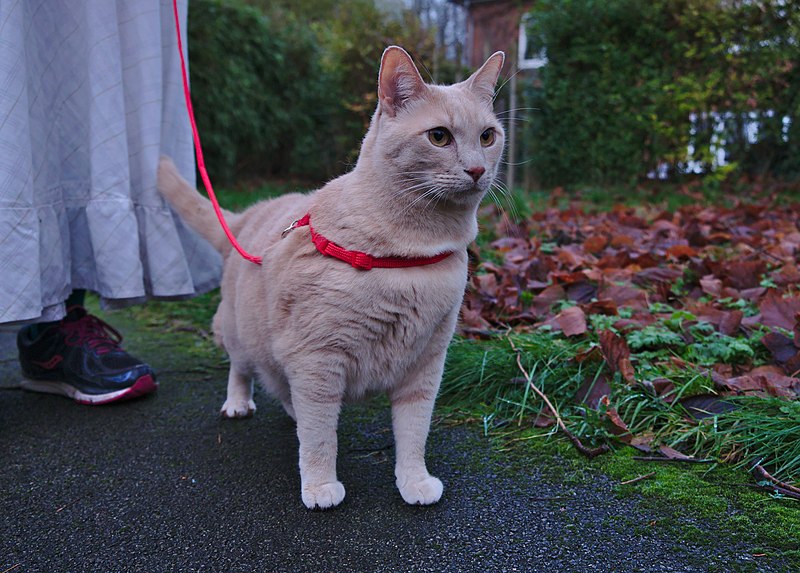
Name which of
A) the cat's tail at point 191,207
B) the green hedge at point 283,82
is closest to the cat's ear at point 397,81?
the cat's tail at point 191,207

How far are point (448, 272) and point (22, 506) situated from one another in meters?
1.21

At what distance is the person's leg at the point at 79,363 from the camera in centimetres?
218

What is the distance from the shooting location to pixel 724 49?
6.48 metres

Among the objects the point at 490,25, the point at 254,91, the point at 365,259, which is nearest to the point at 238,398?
the point at 365,259

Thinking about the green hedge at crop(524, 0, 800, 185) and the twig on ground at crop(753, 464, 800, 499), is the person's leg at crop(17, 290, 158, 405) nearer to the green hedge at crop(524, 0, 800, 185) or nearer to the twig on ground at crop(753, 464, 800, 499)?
the twig on ground at crop(753, 464, 800, 499)

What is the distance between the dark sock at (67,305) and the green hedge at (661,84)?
5972 millimetres

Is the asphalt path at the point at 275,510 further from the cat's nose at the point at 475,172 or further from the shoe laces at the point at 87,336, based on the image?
the cat's nose at the point at 475,172

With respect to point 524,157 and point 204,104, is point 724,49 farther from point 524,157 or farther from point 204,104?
point 204,104

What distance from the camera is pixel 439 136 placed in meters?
1.57

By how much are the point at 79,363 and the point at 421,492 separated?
1377mm

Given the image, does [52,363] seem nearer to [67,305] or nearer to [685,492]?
[67,305]

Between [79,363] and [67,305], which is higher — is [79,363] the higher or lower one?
the lower one

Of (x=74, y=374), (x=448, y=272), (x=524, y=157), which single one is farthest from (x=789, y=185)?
(x=74, y=374)

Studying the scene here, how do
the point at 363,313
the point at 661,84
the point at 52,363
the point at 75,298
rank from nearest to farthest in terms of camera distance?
the point at 363,313, the point at 52,363, the point at 75,298, the point at 661,84
